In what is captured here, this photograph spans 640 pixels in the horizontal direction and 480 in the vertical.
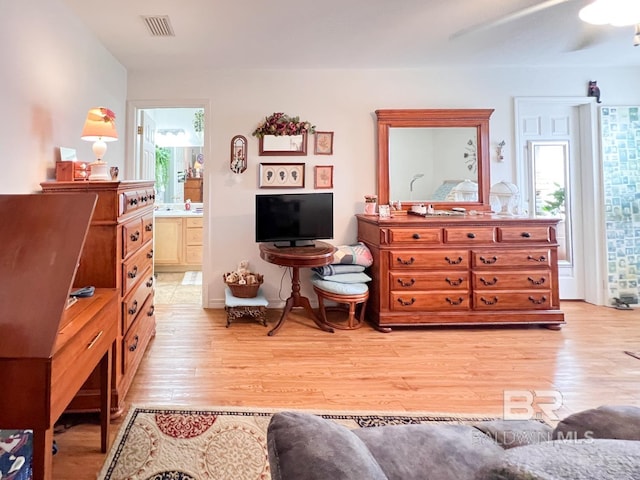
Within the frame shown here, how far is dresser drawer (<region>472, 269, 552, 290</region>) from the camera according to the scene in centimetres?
328

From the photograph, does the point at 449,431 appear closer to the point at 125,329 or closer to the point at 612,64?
the point at 125,329

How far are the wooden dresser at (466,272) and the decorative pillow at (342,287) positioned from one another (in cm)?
17

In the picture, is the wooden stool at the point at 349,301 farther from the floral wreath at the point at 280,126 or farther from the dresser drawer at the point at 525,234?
the floral wreath at the point at 280,126

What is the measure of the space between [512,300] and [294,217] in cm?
219

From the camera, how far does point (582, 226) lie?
4059mm

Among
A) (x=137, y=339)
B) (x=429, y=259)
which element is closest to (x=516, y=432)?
(x=137, y=339)

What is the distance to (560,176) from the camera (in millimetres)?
4062

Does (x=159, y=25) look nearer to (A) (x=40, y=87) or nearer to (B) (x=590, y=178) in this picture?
(A) (x=40, y=87)

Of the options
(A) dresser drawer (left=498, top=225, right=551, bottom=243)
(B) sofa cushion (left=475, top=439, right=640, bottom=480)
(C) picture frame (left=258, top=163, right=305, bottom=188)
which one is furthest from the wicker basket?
(B) sofa cushion (left=475, top=439, right=640, bottom=480)

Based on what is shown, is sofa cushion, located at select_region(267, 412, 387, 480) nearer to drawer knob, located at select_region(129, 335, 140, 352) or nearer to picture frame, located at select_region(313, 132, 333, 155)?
drawer knob, located at select_region(129, 335, 140, 352)

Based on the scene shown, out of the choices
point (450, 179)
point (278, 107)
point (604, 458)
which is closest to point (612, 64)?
point (450, 179)

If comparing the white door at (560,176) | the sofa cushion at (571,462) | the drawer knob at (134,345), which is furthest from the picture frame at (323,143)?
the sofa cushion at (571,462)

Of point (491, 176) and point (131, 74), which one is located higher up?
point (131, 74)

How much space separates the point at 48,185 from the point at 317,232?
218cm
